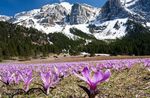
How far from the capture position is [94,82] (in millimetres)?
3500

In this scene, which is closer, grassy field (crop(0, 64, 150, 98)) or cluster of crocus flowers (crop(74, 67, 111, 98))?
cluster of crocus flowers (crop(74, 67, 111, 98))

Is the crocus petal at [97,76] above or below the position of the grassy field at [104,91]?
above

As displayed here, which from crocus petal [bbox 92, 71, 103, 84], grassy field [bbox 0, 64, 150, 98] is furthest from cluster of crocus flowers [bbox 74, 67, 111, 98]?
grassy field [bbox 0, 64, 150, 98]

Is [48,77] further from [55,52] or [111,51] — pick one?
[111,51]

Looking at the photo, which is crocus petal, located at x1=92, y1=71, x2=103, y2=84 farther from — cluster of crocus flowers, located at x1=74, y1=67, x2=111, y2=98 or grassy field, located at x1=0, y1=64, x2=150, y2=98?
grassy field, located at x1=0, y1=64, x2=150, y2=98

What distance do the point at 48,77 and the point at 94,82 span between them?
2.10 metres

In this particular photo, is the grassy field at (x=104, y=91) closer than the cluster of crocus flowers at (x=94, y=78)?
No

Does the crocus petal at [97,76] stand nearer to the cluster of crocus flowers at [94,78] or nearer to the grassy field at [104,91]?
the cluster of crocus flowers at [94,78]

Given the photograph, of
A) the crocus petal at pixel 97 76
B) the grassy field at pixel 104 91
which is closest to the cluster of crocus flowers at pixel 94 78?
the crocus petal at pixel 97 76

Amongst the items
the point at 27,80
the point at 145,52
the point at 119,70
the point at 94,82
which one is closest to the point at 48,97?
the point at 27,80

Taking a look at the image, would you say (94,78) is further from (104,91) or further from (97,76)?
(104,91)

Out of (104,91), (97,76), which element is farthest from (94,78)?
(104,91)

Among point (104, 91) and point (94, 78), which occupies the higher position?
point (94, 78)

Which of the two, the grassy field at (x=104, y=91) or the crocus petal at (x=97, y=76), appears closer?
the crocus petal at (x=97, y=76)
